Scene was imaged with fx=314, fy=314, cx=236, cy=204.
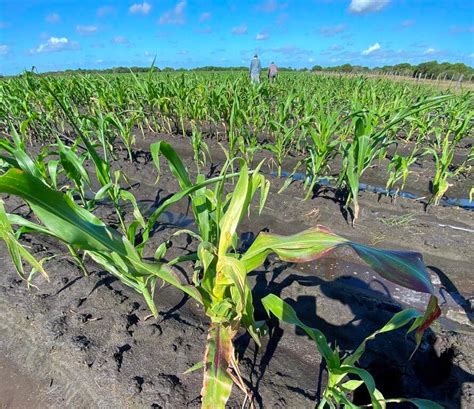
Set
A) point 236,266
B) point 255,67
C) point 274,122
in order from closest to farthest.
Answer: point 236,266
point 274,122
point 255,67

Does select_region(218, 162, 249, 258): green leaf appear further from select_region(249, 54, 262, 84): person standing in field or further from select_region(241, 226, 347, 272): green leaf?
select_region(249, 54, 262, 84): person standing in field

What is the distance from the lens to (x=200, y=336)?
1.61 metres

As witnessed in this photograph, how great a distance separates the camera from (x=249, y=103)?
5.30 m

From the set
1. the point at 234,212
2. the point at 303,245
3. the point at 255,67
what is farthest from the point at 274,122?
the point at 255,67

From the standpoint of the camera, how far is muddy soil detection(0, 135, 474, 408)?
1.37 metres

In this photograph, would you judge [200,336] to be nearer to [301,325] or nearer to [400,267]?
[301,325]

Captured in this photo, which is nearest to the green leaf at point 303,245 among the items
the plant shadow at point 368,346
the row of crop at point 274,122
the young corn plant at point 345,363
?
the young corn plant at point 345,363

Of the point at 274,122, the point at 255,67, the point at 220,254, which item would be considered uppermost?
the point at 255,67

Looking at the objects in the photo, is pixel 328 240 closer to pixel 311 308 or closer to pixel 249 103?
pixel 311 308

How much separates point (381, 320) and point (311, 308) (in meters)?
0.38

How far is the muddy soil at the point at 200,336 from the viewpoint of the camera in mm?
1367

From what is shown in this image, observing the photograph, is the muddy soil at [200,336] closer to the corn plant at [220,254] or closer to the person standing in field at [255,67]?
the corn plant at [220,254]

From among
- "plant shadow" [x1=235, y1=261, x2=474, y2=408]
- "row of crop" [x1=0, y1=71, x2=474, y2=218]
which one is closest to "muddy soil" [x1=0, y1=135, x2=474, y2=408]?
"plant shadow" [x1=235, y1=261, x2=474, y2=408]

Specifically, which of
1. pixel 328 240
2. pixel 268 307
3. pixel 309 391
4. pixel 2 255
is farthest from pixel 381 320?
pixel 2 255
